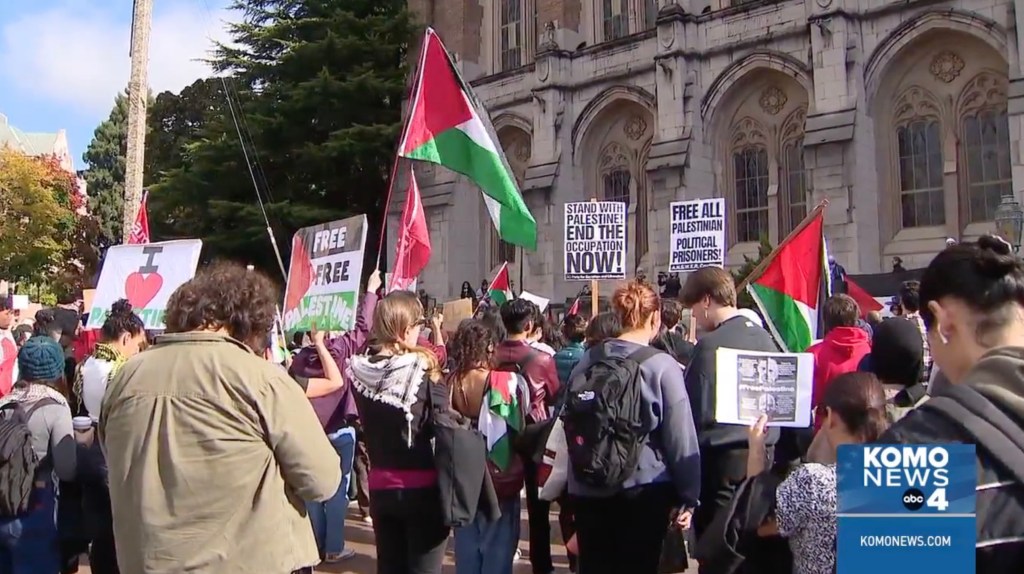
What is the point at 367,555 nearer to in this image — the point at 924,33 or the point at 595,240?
the point at 595,240

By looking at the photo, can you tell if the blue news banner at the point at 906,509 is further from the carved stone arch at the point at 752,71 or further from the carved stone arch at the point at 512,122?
the carved stone arch at the point at 512,122

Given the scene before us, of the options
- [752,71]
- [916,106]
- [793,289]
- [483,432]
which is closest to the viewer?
[483,432]

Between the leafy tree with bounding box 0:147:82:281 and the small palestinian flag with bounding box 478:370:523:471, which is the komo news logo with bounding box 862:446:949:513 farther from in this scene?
the leafy tree with bounding box 0:147:82:281

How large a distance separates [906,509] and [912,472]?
9 centimetres

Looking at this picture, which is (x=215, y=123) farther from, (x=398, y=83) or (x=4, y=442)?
(x=4, y=442)

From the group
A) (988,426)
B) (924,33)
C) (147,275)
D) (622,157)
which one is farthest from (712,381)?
(622,157)

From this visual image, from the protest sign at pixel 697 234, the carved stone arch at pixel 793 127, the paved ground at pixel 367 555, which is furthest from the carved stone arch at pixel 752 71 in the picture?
the paved ground at pixel 367 555

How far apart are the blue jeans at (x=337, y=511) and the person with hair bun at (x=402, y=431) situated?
1995 millimetres

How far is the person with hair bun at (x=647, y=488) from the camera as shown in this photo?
390 centimetres

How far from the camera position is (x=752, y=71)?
20.9 meters

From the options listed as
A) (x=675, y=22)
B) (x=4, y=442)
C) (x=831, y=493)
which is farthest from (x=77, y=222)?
→ (x=831, y=493)

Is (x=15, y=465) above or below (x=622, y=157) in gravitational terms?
below

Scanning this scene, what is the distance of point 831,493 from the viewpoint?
8.70 feet

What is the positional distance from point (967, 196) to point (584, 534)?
1745cm
